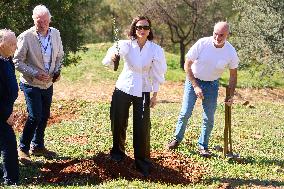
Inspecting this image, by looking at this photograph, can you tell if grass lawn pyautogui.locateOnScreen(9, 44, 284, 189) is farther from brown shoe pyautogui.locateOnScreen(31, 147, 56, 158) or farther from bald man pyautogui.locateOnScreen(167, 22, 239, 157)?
bald man pyautogui.locateOnScreen(167, 22, 239, 157)

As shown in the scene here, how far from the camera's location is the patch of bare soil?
7574mm

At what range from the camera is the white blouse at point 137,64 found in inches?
292

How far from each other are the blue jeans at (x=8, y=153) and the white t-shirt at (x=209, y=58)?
3440 mm

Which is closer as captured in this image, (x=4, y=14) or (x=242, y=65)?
(x=4, y=14)

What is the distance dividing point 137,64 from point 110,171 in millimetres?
1828

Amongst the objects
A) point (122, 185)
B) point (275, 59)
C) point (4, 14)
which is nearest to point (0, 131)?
point (122, 185)

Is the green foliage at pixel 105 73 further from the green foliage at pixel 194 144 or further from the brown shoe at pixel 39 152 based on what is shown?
the brown shoe at pixel 39 152

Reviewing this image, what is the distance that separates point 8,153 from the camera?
699cm

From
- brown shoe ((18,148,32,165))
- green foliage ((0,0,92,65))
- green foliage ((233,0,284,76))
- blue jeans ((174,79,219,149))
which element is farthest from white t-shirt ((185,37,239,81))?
green foliage ((233,0,284,76))

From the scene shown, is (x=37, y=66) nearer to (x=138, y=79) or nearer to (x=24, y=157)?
(x=24, y=157)

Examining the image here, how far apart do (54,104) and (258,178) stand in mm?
9505

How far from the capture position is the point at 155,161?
849 centimetres

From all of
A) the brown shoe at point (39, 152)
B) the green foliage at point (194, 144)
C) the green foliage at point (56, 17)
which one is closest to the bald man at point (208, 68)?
the green foliage at point (194, 144)

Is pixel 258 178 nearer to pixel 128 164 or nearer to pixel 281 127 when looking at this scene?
pixel 128 164
